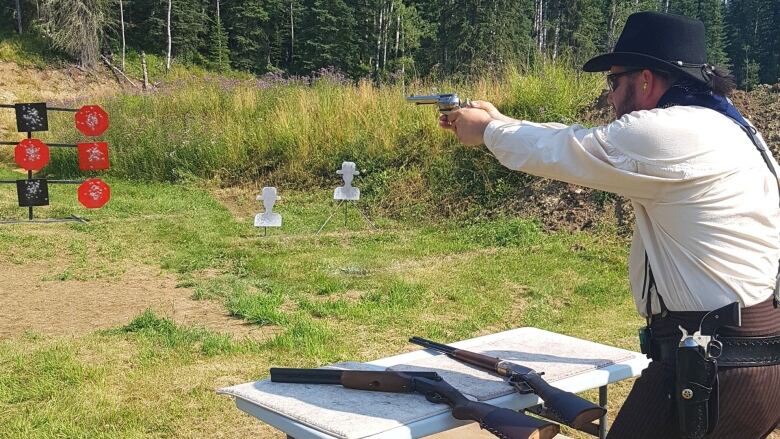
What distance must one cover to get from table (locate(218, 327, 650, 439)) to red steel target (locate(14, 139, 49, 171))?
711cm

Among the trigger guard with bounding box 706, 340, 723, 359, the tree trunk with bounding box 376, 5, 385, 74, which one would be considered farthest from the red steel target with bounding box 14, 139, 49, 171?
the tree trunk with bounding box 376, 5, 385, 74

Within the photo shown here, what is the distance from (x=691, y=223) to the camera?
1.83m

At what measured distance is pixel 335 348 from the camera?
484cm

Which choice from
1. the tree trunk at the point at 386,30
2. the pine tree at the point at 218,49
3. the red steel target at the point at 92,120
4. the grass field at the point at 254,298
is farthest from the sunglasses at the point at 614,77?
the pine tree at the point at 218,49

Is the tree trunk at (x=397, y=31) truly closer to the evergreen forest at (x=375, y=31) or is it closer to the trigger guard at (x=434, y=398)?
the evergreen forest at (x=375, y=31)

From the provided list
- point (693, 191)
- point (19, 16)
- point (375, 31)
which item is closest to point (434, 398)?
point (693, 191)

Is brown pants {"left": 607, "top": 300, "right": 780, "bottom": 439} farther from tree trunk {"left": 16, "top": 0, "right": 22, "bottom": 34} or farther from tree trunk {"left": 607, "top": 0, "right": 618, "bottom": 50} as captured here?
tree trunk {"left": 16, "top": 0, "right": 22, "bottom": 34}

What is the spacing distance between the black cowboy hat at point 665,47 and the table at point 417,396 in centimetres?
112

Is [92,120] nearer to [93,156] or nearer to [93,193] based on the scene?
Answer: [93,156]

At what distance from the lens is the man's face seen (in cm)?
207

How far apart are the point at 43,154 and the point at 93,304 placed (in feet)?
10.9

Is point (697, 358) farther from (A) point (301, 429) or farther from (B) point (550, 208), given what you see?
(B) point (550, 208)

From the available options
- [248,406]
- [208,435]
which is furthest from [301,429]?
[208,435]

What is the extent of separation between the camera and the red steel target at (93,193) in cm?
849
